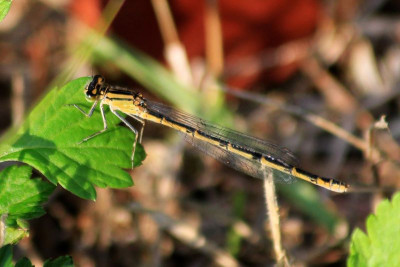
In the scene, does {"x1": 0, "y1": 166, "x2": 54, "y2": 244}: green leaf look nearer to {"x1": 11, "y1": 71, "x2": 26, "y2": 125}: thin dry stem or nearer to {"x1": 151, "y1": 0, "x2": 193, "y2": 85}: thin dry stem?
{"x1": 11, "y1": 71, "x2": 26, "y2": 125}: thin dry stem

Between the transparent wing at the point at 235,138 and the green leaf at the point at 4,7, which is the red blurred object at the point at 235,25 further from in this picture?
the green leaf at the point at 4,7

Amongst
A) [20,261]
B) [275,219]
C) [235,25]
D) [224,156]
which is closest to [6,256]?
[20,261]

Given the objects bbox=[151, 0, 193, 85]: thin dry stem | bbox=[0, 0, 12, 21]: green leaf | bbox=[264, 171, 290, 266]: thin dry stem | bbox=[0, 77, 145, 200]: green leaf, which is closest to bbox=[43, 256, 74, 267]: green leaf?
bbox=[0, 77, 145, 200]: green leaf

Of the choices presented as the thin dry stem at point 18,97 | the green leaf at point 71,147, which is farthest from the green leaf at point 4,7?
the thin dry stem at point 18,97

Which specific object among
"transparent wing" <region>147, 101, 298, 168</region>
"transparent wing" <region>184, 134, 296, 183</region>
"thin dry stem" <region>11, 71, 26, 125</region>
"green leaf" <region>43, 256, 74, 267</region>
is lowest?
"green leaf" <region>43, 256, 74, 267</region>

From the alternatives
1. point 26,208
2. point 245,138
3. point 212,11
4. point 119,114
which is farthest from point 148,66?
point 26,208

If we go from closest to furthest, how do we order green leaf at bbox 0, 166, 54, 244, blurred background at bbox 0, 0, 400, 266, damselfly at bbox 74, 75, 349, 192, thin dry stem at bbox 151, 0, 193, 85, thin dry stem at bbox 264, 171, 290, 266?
green leaf at bbox 0, 166, 54, 244
thin dry stem at bbox 264, 171, 290, 266
damselfly at bbox 74, 75, 349, 192
blurred background at bbox 0, 0, 400, 266
thin dry stem at bbox 151, 0, 193, 85
